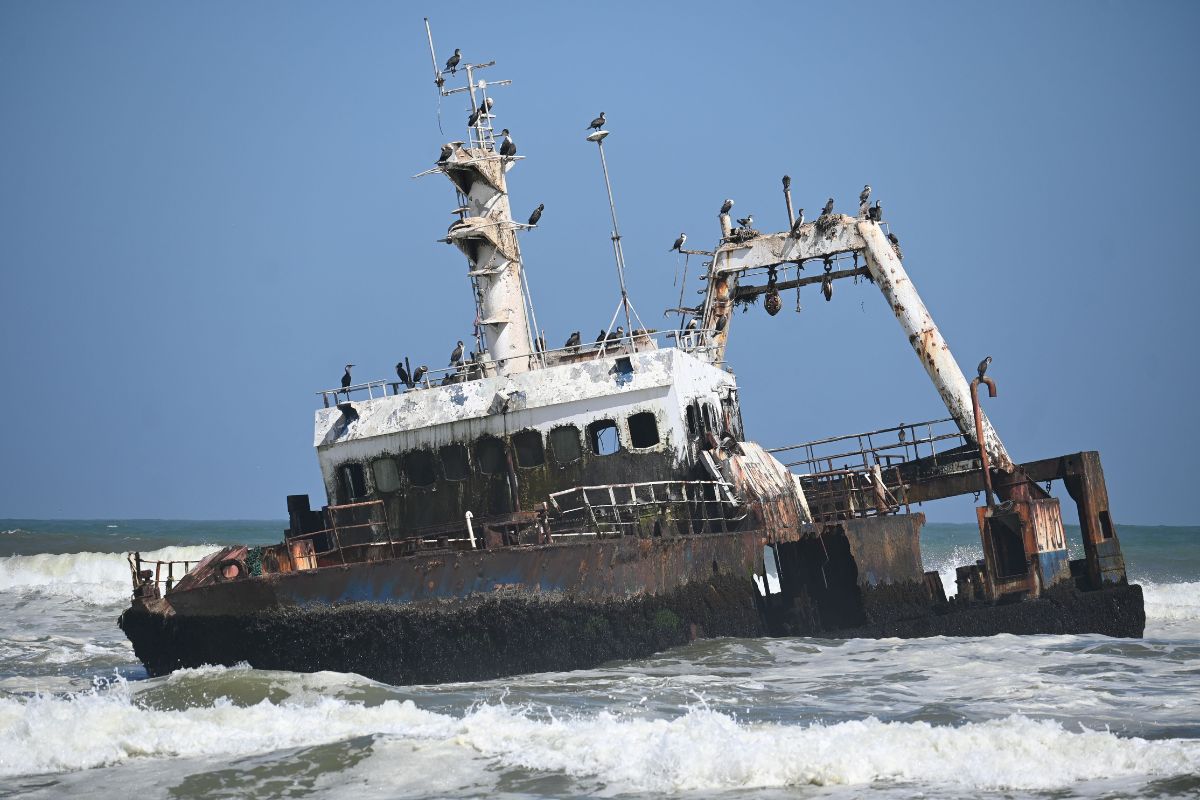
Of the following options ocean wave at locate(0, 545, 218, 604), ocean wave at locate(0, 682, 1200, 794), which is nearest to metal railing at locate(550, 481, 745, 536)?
ocean wave at locate(0, 682, 1200, 794)

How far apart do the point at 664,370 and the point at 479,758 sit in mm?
9931

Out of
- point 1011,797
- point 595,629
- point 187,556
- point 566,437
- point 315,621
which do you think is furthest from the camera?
point 187,556

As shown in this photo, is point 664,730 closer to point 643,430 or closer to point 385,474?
point 643,430

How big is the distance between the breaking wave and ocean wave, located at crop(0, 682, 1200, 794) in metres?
0.01

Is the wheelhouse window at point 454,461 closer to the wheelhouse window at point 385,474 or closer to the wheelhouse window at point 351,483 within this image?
the wheelhouse window at point 385,474

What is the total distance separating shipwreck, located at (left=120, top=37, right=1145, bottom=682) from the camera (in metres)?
17.4

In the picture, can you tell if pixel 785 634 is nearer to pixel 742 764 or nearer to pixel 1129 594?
pixel 1129 594

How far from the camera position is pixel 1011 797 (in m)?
11.2

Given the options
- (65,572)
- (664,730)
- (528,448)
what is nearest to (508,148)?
(528,448)

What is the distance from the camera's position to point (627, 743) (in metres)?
12.9

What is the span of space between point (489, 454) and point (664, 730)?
910cm

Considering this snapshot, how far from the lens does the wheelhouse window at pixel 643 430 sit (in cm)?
2184

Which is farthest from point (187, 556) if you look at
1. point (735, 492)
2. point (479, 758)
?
point (479, 758)

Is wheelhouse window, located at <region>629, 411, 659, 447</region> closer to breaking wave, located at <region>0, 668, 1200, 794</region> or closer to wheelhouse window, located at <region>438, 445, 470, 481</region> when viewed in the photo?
wheelhouse window, located at <region>438, 445, 470, 481</region>
